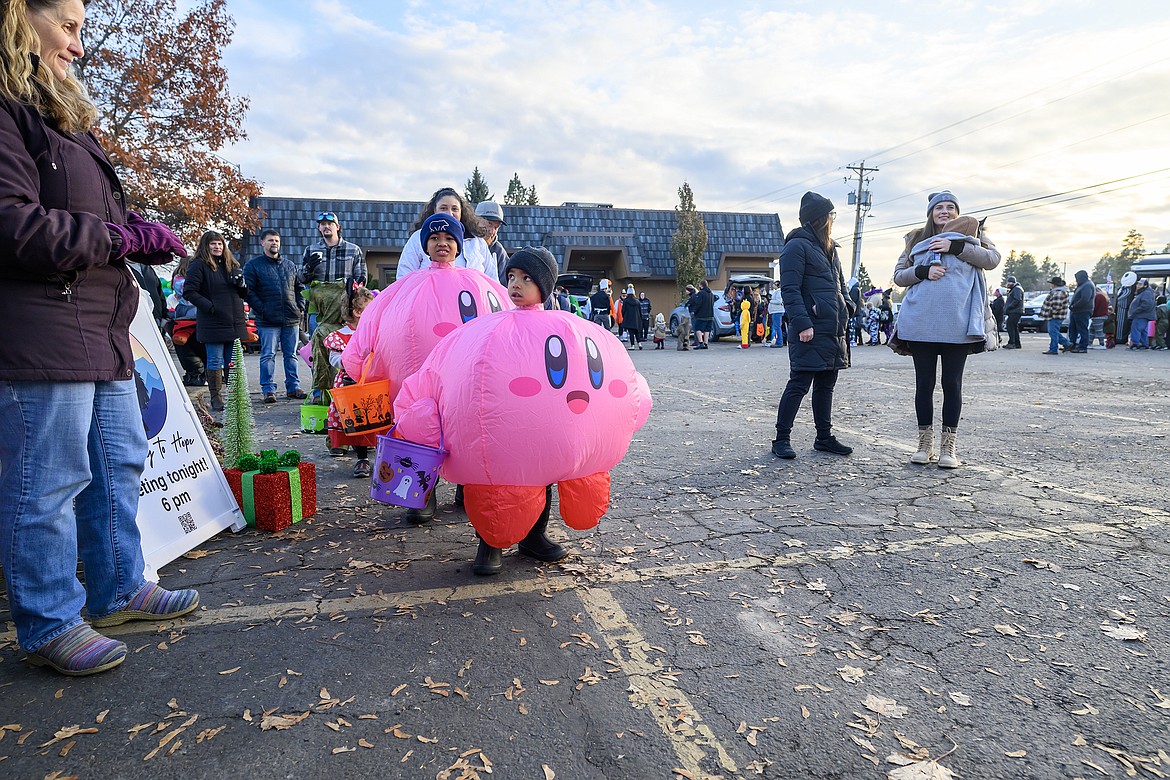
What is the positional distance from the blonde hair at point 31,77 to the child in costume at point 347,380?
1977 mm

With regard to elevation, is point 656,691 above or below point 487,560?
below

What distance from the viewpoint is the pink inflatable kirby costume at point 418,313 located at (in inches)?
155

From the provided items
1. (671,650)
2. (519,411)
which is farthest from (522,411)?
(671,650)

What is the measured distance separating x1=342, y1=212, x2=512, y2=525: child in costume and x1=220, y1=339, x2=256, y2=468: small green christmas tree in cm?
78

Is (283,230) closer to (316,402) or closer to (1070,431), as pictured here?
(316,402)

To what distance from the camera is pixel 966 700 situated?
241 cm

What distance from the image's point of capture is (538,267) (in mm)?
3379

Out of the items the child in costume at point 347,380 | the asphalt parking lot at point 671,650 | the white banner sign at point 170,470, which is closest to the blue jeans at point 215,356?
the child in costume at point 347,380

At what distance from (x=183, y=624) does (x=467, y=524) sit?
168cm

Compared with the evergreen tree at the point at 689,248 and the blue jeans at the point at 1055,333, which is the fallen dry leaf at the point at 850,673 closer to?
the blue jeans at the point at 1055,333

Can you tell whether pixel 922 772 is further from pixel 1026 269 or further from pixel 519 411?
pixel 1026 269

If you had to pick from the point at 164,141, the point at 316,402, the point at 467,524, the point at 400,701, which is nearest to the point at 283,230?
the point at 164,141

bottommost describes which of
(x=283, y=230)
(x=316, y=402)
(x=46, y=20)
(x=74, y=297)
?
(x=316, y=402)

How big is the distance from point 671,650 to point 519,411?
1.12m
